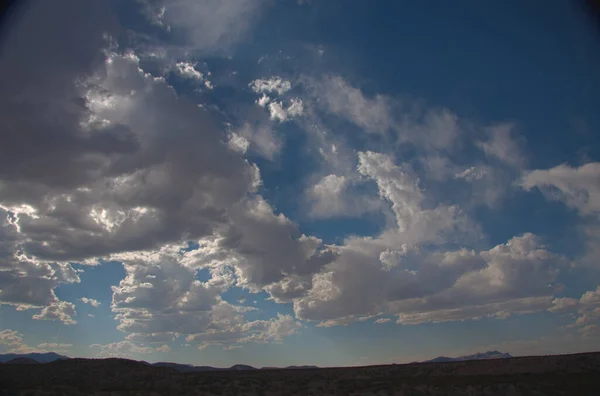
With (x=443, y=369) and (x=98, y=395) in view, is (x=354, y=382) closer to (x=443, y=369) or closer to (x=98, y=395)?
(x=443, y=369)

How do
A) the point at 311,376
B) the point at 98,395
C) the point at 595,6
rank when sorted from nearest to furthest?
the point at 595,6 < the point at 98,395 < the point at 311,376

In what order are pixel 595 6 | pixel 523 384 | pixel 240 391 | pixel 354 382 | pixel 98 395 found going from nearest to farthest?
1. pixel 595 6
2. pixel 98 395
3. pixel 240 391
4. pixel 523 384
5. pixel 354 382

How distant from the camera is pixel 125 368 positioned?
271ft

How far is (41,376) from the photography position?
2837 inches

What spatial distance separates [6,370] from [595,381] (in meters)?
98.4

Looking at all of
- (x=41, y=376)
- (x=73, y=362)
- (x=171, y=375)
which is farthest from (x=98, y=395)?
(x=73, y=362)

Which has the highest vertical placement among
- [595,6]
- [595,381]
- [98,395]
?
[595,6]

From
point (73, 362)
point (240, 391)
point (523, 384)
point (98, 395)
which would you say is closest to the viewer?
point (98, 395)

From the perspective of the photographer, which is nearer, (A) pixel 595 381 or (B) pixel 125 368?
(A) pixel 595 381

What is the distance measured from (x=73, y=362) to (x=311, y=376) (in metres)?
48.2

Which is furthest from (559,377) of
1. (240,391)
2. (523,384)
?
(240,391)

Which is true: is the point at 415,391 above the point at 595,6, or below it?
below

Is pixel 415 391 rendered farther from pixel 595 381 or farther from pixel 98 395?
pixel 98 395

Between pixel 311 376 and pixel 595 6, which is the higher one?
pixel 595 6
